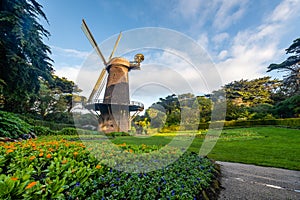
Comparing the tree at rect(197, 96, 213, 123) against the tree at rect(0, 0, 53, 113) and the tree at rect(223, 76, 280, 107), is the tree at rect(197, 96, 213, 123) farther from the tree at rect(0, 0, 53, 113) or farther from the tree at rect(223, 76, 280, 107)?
the tree at rect(0, 0, 53, 113)

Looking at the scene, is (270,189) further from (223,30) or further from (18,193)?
(223,30)

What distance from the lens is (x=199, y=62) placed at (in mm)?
5098

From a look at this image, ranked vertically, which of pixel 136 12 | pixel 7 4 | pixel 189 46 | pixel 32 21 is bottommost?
pixel 189 46

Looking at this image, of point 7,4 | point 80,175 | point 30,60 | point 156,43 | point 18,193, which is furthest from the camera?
point 30,60

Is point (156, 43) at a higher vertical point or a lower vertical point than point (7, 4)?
lower

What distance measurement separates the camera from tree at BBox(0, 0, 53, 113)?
6117 mm

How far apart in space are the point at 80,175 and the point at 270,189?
2945mm

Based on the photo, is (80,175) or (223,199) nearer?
(80,175)

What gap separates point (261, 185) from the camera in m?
2.73

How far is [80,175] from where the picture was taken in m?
1.78

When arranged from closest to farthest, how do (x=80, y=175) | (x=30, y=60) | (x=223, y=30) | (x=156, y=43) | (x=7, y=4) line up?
(x=80, y=175), (x=156, y=43), (x=7, y=4), (x=30, y=60), (x=223, y=30)

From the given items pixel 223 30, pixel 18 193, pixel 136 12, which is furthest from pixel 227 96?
pixel 18 193

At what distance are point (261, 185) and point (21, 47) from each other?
926 cm

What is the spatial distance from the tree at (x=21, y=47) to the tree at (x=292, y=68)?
88.6ft
